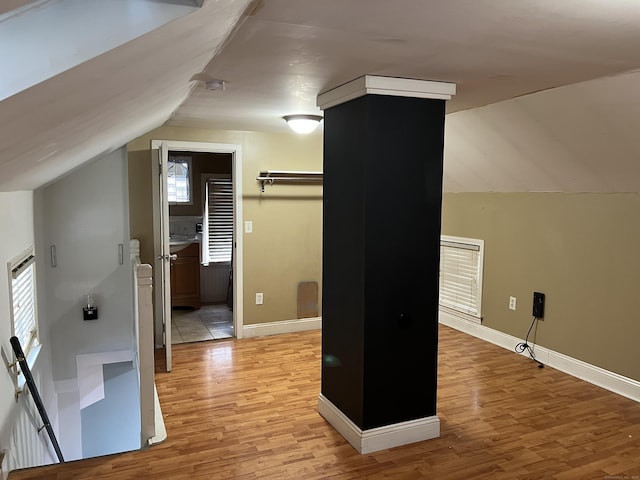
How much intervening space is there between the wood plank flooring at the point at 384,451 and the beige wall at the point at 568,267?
33 centimetres

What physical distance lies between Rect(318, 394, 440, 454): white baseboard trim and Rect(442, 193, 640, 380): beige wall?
157cm

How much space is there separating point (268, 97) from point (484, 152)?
1.79 meters

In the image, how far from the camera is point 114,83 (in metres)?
1.50

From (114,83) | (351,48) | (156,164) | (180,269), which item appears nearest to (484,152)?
(351,48)

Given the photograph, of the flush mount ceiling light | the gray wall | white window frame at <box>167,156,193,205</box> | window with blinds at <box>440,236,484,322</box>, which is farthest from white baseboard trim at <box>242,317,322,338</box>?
white window frame at <box>167,156,193,205</box>

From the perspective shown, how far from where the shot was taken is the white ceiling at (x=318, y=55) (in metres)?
1.36

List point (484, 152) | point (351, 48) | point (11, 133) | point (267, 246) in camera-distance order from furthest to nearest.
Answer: point (267, 246), point (484, 152), point (351, 48), point (11, 133)

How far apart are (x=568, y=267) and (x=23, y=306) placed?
13.1ft

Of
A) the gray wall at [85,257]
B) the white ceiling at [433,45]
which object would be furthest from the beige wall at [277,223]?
the white ceiling at [433,45]

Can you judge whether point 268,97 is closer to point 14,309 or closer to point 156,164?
point 156,164

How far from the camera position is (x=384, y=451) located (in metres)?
2.73

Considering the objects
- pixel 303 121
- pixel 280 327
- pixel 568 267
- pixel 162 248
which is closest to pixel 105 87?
pixel 303 121

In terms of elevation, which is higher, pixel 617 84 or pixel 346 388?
pixel 617 84

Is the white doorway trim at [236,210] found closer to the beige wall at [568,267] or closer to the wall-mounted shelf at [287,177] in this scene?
the wall-mounted shelf at [287,177]
